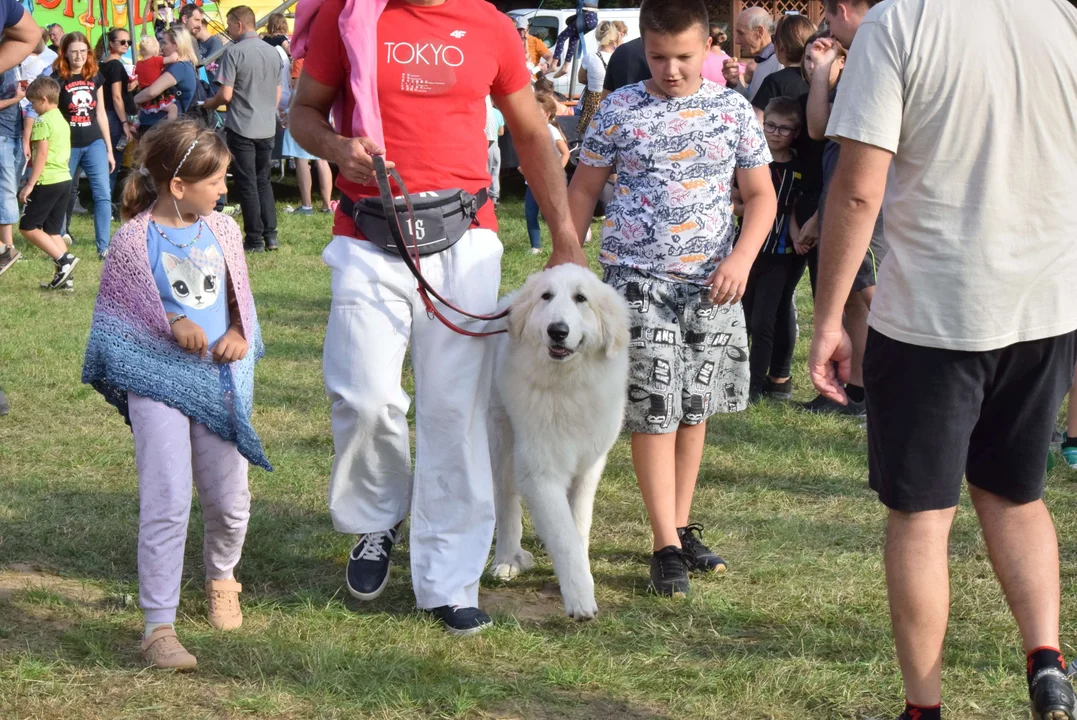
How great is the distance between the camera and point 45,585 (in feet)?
13.7

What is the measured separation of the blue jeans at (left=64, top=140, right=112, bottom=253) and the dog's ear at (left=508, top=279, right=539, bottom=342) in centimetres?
824

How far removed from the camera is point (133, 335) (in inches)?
138

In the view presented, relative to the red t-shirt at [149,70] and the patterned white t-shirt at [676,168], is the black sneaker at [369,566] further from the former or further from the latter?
the red t-shirt at [149,70]

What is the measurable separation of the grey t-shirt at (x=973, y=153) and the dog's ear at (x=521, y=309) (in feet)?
4.71

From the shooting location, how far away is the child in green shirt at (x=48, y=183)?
1008 centimetres

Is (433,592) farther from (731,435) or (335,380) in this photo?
(731,435)

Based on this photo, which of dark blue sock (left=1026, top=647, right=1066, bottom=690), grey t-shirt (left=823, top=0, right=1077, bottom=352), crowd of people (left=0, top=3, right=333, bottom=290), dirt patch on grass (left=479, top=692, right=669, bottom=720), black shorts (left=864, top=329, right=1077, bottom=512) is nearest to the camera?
grey t-shirt (left=823, top=0, right=1077, bottom=352)

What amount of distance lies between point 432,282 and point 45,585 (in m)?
1.76

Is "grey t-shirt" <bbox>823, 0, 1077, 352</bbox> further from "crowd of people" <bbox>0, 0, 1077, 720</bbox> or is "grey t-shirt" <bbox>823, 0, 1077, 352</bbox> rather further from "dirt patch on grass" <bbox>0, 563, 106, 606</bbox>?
"dirt patch on grass" <bbox>0, 563, 106, 606</bbox>

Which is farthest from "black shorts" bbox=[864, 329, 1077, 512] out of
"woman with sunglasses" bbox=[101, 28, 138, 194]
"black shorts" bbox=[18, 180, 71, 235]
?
"woman with sunglasses" bbox=[101, 28, 138, 194]

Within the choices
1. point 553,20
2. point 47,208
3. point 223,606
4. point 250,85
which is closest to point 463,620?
point 223,606

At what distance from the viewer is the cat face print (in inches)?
140

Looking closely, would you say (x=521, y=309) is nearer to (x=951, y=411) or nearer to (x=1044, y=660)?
(x=951, y=411)

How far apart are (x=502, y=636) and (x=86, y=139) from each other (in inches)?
360
